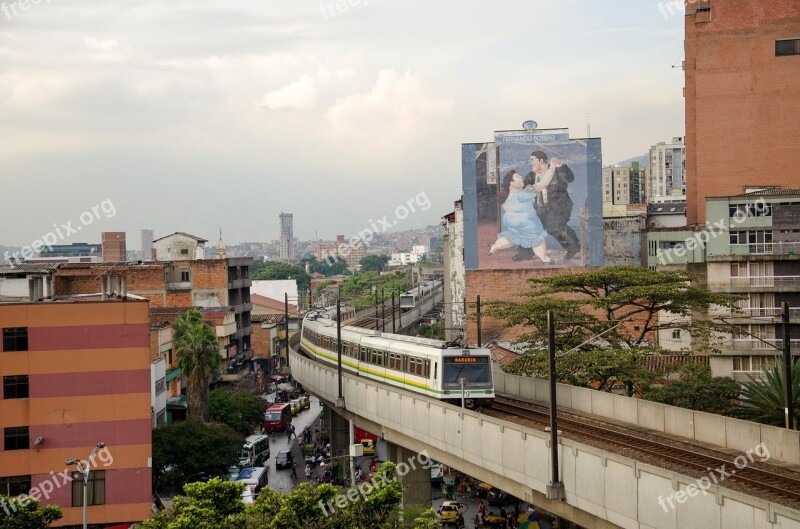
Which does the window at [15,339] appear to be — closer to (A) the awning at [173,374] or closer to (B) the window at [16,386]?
→ (B) the window at [16,386]

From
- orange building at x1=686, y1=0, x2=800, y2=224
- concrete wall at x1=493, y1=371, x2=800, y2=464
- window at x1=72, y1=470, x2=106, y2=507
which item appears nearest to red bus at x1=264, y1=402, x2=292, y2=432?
concrete wall at x1=493, y1=371, x2=800, y2=464

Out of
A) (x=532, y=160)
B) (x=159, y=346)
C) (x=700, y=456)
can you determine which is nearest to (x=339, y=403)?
(x=159, y=346)

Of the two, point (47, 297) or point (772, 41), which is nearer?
point (47, 297)

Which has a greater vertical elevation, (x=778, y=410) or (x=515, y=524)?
(x=778, y=410)

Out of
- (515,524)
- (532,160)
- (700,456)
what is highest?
(532,160)

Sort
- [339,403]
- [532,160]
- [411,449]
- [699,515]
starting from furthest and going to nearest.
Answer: [532,160] → [339,403] → [411,449] → [699,515]

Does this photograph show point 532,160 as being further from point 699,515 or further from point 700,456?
point 699,515

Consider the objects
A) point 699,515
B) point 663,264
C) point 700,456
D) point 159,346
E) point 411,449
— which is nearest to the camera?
point 699,515

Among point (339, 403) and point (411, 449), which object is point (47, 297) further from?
point (411, 449)
